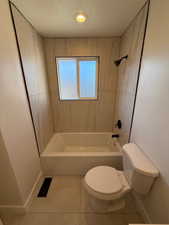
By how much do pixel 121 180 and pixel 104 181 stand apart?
0.67 ft

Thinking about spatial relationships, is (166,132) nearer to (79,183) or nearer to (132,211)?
(132,211)

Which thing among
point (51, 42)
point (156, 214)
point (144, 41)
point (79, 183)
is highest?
point (51, 42)

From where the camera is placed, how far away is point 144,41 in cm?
115

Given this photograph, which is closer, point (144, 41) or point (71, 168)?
point (144, 41)

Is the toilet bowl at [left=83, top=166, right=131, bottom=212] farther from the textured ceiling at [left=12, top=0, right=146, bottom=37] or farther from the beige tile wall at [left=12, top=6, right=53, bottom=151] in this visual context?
the textured ceiling at [left=12, top=0, right=146, bottom=37]

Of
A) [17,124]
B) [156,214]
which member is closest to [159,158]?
[156,214]

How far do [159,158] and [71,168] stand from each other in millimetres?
1286

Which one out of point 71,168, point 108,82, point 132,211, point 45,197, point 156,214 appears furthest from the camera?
point 108,82

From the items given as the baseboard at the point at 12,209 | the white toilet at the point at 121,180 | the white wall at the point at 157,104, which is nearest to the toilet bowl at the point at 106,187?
the white toilet at the point at 121,180

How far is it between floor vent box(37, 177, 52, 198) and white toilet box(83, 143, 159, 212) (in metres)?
0.65

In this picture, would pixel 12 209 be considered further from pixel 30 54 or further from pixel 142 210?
pixel 30 54

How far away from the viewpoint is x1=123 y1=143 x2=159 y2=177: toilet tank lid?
3.08ft

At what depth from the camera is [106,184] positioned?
1.12m

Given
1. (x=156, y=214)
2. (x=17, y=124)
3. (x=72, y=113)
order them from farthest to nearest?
(x=72, y=113) → (x=17, y=124) → (x=156, y=214)
